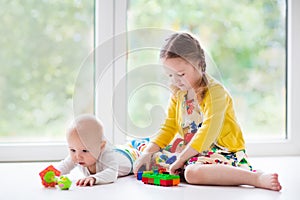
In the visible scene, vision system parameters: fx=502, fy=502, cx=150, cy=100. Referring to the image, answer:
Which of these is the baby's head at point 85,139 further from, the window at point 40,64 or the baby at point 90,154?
the window at point 40,64

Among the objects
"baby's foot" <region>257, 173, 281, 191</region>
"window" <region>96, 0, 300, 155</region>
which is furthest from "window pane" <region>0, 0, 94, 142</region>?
"baby's foot" <region>257, 173, 281, 191</region>

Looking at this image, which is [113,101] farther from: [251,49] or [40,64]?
[251,49]

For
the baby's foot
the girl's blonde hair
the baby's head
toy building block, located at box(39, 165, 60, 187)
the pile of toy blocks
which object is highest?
the girl's blonde hair

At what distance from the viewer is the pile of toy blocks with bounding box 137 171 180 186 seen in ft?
4.65

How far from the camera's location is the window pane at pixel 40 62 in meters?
1.98

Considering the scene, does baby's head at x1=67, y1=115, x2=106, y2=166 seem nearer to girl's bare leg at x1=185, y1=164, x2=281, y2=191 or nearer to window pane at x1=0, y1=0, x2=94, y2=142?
girl's bare leg at x1=185, y1=164, x2=281, y2=191

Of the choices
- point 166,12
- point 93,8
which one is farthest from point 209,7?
point 93,8

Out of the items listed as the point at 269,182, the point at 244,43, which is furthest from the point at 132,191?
the point at 244,43

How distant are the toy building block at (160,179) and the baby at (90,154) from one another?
0.09 meters

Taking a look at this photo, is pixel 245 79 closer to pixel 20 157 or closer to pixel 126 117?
pixel 126 117

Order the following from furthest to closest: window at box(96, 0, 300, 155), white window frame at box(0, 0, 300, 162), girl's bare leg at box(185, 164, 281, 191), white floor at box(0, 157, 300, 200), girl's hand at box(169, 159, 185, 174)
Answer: window at box(96, 0, 300, 155) → white window frame at box(0, 0, 300, 162) → girl's hand at box(169, 159, 185, 174) → girl's bare leg at box(185, 164, 281, 191) → white floor at box(0, 157, 300, 200)

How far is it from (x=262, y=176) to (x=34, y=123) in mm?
1020

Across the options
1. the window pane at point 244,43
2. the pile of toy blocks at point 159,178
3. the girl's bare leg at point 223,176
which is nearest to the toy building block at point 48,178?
the pile of toy blocks at point 159,178

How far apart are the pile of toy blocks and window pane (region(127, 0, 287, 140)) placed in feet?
2.39
